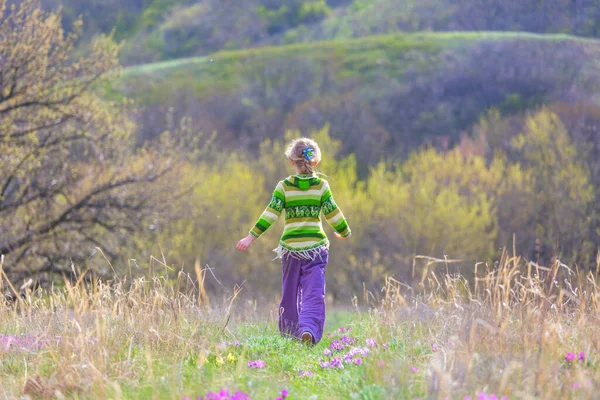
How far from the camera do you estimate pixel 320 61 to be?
66.2 metres

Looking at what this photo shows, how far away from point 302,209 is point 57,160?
33.2 feet

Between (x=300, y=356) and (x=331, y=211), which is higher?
(x=331, y=211)

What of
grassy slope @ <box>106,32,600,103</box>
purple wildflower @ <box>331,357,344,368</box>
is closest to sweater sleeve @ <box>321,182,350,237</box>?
purple wildflower @ <box>331,357,344,368</box>

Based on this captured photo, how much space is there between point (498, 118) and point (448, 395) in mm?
44619

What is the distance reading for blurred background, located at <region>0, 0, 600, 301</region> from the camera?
48.3 feet

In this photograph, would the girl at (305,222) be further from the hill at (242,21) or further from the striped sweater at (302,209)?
the hill at (242,21)

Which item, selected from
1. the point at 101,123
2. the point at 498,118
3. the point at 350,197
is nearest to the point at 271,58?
the point at 498,118

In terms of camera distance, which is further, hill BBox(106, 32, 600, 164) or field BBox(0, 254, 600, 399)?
hill BBox(106, 32, 600, 164)

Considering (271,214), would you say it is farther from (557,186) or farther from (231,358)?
(557,186)

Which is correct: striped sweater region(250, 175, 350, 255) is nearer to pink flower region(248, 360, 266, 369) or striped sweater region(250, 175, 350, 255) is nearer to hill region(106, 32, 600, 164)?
pink flower region(248, 360, 266, 369)

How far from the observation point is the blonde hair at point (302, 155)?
Result: 604 cm

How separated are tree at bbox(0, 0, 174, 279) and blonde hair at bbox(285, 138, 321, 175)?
343 inches

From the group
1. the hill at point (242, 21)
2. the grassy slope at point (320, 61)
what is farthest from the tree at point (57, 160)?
the hill at point (242, 21)

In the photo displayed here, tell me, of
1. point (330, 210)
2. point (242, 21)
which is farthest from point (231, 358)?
point (242, 21)
